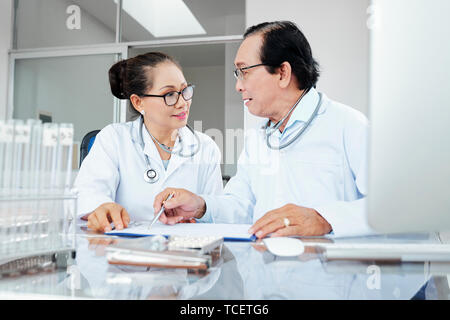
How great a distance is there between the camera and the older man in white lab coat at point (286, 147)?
1261 mm

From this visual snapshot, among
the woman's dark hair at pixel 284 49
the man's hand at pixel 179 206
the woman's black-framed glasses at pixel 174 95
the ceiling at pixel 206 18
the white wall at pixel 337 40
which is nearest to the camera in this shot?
the man's hand at pixel 179 206

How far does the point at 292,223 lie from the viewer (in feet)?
2.79

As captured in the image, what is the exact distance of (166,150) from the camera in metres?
1.64

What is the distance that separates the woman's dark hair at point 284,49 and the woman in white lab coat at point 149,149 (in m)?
0.47

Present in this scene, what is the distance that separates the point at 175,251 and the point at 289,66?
1.17 meters

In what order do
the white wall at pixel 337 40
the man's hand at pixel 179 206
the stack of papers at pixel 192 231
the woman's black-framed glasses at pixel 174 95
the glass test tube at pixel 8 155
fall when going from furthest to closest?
the white wall at pixel 337 40, the woman's black-framed glasses at pixel 174 95, the man's hand at pixel 179 206, the stack of papers at pixel 192 231, the glass test tube at pixel 8 155

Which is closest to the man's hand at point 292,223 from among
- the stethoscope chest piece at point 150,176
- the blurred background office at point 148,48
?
the stethoscope chest piece at point 150,176

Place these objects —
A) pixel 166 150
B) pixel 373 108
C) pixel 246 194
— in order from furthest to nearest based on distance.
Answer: pixel 166 150, pixel 246 194, pixel 373 108

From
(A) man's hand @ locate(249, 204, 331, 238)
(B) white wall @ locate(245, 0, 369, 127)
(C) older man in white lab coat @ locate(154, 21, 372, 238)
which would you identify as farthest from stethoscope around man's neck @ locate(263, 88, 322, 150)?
(B) white wall @ locate(245, 0, 369, 127)

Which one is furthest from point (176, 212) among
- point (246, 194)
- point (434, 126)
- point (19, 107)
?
point (19, 107)

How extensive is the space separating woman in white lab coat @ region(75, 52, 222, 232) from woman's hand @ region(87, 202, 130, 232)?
0.76 feet

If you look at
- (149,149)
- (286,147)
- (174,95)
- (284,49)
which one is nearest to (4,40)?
(174,95)

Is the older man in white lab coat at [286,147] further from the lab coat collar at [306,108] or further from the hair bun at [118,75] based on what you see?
the hair bun at [118,75]

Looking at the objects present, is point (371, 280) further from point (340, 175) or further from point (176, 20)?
point (176, 20)
